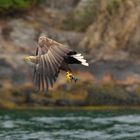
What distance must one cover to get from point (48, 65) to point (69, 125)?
1422 cm

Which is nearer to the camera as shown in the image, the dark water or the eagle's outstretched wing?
the eagle's outstretched wing

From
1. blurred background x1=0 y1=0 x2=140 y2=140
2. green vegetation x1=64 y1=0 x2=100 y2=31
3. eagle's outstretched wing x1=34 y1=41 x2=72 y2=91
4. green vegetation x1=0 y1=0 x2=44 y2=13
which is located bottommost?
eagle's outstretched wing x1=34 y1=41 x2=72 y2=91

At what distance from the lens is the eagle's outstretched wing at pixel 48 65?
44.3 ft

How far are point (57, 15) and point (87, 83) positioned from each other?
9.06m

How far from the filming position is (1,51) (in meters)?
37.8

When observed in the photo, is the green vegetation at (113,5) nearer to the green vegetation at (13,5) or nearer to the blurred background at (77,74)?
the blurred background at (77,74)

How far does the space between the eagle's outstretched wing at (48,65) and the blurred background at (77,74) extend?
→ 10.2m

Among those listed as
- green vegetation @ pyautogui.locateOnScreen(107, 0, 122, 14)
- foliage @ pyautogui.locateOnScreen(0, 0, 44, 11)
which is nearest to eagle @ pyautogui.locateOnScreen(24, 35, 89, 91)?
green vegetation @ pyautogui.locateOnScreen(107, 0, 122, 14)

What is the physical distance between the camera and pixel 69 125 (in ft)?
91.3

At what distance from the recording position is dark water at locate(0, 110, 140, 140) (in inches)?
978

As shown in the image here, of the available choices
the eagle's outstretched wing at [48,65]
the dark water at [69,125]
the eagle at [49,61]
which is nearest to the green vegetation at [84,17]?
the dark water at [69,125]

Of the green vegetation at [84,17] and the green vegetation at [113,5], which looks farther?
the green vegetation at [84,17]

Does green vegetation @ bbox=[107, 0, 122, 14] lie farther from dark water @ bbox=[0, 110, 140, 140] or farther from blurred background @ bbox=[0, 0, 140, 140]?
dark water @ bbox=[0, 110, 140, 140]

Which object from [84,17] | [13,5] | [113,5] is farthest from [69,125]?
[13,5]
